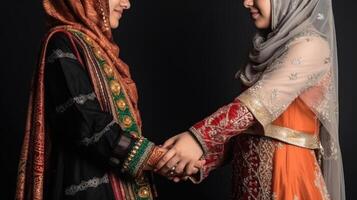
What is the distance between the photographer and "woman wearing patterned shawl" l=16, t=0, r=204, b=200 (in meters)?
1.46

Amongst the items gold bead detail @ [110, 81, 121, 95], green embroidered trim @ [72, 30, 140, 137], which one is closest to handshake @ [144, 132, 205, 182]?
green embroidered trim @ [72, 30, 140, 137]

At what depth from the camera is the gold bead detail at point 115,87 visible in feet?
5.18

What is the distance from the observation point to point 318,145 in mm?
1770

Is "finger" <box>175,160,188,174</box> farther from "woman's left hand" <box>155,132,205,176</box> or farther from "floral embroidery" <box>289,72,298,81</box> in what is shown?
"floral embroidery" <box>289,72,298,81</box>

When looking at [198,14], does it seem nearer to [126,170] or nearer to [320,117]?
[320,117]

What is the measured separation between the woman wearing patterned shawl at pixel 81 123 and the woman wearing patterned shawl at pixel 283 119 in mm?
137

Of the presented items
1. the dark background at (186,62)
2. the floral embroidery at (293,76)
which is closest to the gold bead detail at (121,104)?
the floral embroidery at (293,76)

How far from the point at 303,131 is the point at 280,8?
1.34 feet

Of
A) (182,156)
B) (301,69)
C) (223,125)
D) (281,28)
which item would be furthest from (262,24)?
(182,156)

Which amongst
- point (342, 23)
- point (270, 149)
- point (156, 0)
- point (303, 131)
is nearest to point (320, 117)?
point (303, 131)

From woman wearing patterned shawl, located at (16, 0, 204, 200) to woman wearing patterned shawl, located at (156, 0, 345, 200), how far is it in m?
0.14

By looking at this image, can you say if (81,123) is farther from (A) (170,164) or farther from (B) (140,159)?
(A) (170,164)

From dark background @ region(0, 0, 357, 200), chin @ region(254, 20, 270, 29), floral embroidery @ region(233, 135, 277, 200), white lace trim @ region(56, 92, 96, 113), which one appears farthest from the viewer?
dark background @ region(0, 0, 357, 200)

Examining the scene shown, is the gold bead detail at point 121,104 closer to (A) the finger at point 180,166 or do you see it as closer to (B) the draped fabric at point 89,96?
(B) the draped fabric at point 89,96
